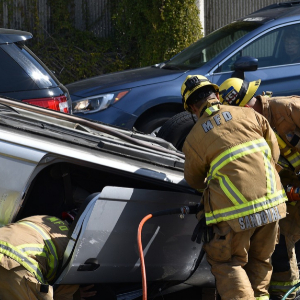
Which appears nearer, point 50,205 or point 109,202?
point 109,202

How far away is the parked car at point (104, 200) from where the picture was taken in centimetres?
311

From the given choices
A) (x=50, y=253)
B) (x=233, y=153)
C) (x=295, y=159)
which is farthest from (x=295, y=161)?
(x=50, y=253)

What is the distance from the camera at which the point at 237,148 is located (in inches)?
126

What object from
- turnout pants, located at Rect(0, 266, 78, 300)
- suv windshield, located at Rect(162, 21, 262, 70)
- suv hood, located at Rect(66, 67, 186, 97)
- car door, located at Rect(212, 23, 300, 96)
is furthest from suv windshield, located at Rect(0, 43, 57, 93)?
turnout pants, located at Rect(0, 266, 78, 300)

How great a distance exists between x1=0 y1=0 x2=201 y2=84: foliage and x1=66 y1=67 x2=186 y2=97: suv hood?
13.6ft

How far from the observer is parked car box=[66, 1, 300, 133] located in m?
6.21

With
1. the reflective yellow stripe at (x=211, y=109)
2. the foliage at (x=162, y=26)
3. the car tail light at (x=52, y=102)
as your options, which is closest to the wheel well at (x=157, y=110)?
the car tail light at (x=52, y=102)

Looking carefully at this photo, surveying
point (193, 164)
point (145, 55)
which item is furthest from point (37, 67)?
point (145, 55)

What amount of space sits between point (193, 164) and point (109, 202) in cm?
54

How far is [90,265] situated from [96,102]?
3.35 meters

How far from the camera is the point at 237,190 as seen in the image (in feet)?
10.4

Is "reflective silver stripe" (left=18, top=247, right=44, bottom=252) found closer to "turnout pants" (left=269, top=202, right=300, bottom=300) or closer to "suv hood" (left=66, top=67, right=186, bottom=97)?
"turnout pants" (left=269, top=202, right=300, bottom=300)

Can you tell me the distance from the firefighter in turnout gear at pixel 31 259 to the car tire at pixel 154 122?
3156 mm

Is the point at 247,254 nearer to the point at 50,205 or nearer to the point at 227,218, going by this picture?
the point at 227,218
